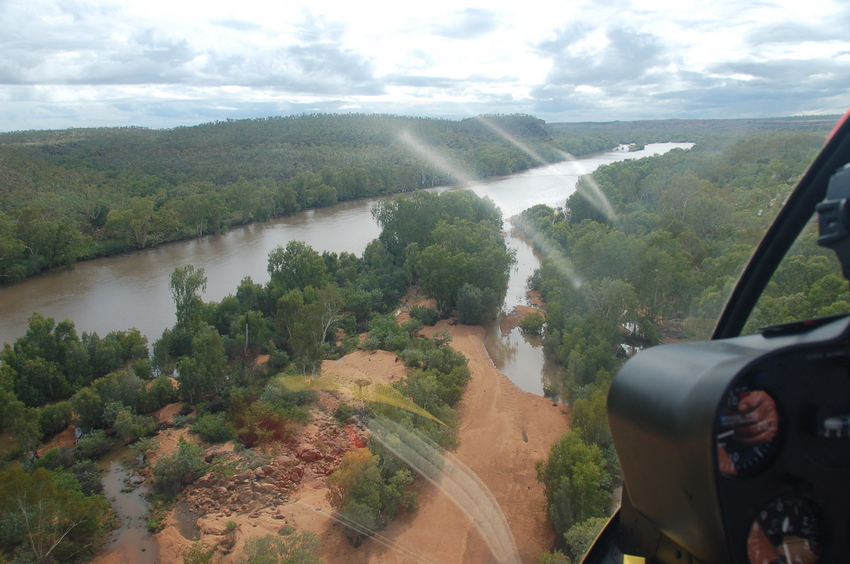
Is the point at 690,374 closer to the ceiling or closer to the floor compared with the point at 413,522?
closer to the ceiling

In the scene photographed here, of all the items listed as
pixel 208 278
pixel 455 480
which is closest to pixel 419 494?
pixel 455 480

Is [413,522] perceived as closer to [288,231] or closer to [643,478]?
[643,478]

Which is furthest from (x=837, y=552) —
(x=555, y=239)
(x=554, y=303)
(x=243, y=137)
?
(x=243, y=137)

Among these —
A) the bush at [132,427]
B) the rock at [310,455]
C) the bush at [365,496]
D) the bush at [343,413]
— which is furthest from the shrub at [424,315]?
the bush at [365,496]

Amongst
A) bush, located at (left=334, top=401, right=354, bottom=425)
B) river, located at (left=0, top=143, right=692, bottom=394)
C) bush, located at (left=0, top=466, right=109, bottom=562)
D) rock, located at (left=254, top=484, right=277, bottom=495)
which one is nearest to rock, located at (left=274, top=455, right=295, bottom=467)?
rock, located at (left=254, top=484, right=277, bottom=495)

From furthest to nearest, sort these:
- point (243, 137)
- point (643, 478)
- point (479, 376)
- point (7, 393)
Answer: point (243, 137), point (479, 376), point (7, 393), point (643, 478)

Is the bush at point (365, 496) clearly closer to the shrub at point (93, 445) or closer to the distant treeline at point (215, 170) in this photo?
the shrub at point (93, 445)

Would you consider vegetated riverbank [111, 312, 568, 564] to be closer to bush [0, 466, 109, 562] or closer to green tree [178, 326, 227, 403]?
bush [0, 466, 109, 562]

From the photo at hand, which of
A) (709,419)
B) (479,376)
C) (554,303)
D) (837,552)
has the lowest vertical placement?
(479,376)
